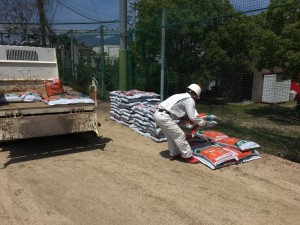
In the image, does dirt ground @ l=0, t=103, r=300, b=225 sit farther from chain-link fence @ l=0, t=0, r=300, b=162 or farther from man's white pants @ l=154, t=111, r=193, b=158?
chain-link fence @ l=0, t=0, r=300, b=162

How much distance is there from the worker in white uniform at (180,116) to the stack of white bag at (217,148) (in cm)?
23

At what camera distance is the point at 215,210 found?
366 centimetres

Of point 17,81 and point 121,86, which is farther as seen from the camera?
point 121,86

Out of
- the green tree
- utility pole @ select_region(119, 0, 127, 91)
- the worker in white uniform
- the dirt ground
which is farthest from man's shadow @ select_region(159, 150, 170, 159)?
the green tree

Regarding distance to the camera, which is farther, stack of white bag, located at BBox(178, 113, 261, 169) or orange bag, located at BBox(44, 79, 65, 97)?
orange bag, located at BBox(44, 79, 65, 97)

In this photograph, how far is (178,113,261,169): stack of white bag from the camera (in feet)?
16.7

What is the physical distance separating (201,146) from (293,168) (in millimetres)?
1592

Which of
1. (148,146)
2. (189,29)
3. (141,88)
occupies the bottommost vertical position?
(148,146)

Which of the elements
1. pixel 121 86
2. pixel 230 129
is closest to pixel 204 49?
pixel 121 86

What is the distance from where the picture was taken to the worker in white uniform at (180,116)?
5117mm

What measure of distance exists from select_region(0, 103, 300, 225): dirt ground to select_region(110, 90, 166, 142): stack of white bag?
69 cm

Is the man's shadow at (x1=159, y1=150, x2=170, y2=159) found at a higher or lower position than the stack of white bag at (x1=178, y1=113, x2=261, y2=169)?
lower

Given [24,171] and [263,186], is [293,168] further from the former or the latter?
[24,171]

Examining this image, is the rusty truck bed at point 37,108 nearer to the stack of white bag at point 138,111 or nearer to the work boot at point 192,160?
the stack of white bag at point 138,111
